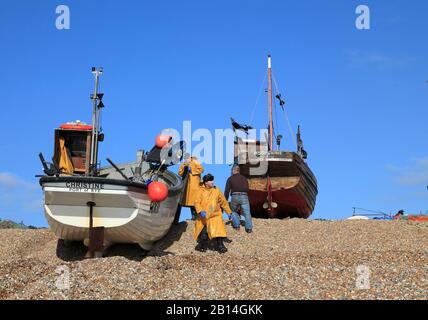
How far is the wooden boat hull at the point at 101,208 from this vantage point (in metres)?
13.8

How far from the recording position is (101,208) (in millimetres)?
14086

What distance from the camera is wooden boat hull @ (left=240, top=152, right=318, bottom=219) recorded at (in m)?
23.1

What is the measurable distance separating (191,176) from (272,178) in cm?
674

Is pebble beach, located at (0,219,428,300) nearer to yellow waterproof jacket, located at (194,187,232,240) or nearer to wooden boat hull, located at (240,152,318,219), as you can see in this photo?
yellow waterproof jacket, located at (194,187,232,240)

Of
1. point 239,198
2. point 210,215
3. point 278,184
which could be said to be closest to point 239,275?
point 210,215

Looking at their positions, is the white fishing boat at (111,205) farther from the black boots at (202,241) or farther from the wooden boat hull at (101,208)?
the black boots at (202,241)

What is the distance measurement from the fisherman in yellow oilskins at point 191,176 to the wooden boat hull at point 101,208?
8.39ft

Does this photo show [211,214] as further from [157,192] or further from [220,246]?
[157,192]

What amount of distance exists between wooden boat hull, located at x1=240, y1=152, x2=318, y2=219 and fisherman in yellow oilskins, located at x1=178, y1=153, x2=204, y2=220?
596 centimetres
